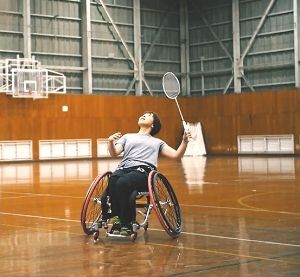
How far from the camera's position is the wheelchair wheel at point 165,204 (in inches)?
311

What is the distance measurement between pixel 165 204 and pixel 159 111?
119ft

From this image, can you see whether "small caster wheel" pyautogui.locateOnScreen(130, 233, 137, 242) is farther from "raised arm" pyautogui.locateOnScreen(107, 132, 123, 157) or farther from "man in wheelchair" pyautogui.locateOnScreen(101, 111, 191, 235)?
"raised arm" pyautogui.locateOnScreen(107, 132, 123, 157)

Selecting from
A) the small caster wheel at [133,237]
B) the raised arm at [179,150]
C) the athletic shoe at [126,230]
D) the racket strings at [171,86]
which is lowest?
the small caster wheel at [133,237]

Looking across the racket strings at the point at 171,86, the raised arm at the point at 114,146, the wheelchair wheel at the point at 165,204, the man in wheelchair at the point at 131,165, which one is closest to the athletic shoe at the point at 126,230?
the man in wheelchair at the point at 131,165

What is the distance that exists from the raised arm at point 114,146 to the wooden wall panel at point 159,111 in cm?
2945

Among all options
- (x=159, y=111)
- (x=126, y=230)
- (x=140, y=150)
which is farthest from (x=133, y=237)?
(x=159, y=111)

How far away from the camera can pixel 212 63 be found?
147ft

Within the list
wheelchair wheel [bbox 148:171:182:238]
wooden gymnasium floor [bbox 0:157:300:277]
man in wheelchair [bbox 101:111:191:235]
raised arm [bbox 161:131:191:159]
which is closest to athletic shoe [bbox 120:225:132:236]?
man in wheelchair [bbox 101:111:191:235]

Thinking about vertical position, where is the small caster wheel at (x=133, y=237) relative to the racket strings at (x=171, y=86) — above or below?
below

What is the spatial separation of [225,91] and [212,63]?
2.34m

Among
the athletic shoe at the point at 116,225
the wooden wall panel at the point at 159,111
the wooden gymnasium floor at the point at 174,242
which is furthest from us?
the wooden wall panel at the point at 159,111

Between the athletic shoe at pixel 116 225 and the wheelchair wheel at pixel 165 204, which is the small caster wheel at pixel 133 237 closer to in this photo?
the athletic shoe at pixel 116 225

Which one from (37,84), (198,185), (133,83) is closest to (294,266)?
(198,185)

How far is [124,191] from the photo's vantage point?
817 centimetres
